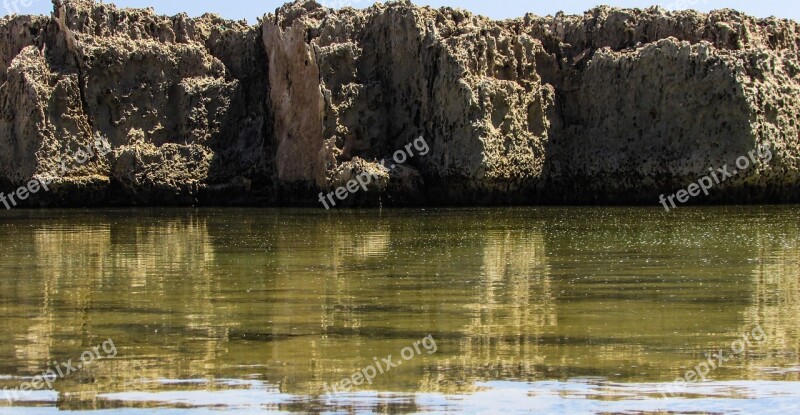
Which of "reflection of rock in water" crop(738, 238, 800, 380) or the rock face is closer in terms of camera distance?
"reflection of rock in water" crop(738, 238, 800, 380)

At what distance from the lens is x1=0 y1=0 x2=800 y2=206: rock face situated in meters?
27.2

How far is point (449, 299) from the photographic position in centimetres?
1123

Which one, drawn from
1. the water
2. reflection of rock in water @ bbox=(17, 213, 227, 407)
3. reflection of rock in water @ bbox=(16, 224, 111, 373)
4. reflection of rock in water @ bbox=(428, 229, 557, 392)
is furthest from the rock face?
reflection of rock in water @ bbox=(428, 229, 557, 392)

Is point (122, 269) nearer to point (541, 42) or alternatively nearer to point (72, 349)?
point (72, 349)

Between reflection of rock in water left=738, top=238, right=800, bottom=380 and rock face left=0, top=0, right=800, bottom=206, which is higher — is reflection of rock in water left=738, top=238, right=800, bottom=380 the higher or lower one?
the lower one

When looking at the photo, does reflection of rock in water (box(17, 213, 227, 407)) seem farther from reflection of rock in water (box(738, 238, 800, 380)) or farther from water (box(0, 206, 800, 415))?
reflection of rock in water (box(738, 238, 800, 380))

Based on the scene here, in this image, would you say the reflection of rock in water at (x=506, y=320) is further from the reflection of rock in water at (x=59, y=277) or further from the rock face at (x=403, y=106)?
the rock face at (x=403, y=106)

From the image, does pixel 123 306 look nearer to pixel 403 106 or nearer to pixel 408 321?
pixel 408 321

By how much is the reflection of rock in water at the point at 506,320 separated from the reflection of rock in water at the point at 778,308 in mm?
1429

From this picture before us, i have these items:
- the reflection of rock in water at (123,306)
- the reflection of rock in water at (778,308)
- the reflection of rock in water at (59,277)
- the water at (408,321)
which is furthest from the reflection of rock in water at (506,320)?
the reflection of rock in water at (59,277)

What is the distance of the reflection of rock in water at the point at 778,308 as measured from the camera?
8445 millimetres

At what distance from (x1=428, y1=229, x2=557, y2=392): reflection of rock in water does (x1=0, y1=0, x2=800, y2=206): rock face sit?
12.0m

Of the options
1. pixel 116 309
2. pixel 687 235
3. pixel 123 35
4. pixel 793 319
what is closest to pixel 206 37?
pixel 123 35

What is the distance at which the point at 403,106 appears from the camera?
28.6 meters
